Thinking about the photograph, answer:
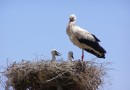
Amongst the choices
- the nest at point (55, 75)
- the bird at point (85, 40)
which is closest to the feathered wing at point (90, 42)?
the bird at point (85, 40)

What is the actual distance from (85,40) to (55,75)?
6.38 ft

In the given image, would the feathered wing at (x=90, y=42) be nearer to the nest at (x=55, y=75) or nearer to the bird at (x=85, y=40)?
the bird at (x=85, y=40)

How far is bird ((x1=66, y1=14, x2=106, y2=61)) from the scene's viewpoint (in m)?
14.2

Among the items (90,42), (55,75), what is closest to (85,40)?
(90,42)

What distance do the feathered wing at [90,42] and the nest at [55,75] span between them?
113 cm

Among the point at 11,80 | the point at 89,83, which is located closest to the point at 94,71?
the point at 89,83

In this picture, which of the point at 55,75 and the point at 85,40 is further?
the point at 85,40

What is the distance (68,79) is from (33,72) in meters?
0.87

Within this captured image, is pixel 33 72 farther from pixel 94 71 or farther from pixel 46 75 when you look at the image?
pixel 94 71

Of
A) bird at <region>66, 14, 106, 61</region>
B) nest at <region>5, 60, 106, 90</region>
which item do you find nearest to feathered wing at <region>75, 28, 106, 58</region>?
bird at <region>66, 14, 106, 61</region>

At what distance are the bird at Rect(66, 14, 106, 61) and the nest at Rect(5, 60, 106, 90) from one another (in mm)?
1181

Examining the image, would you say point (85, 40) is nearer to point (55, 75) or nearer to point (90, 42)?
point (90, 42)

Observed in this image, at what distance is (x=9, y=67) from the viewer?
43.1ft

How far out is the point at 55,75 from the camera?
12.7 m
